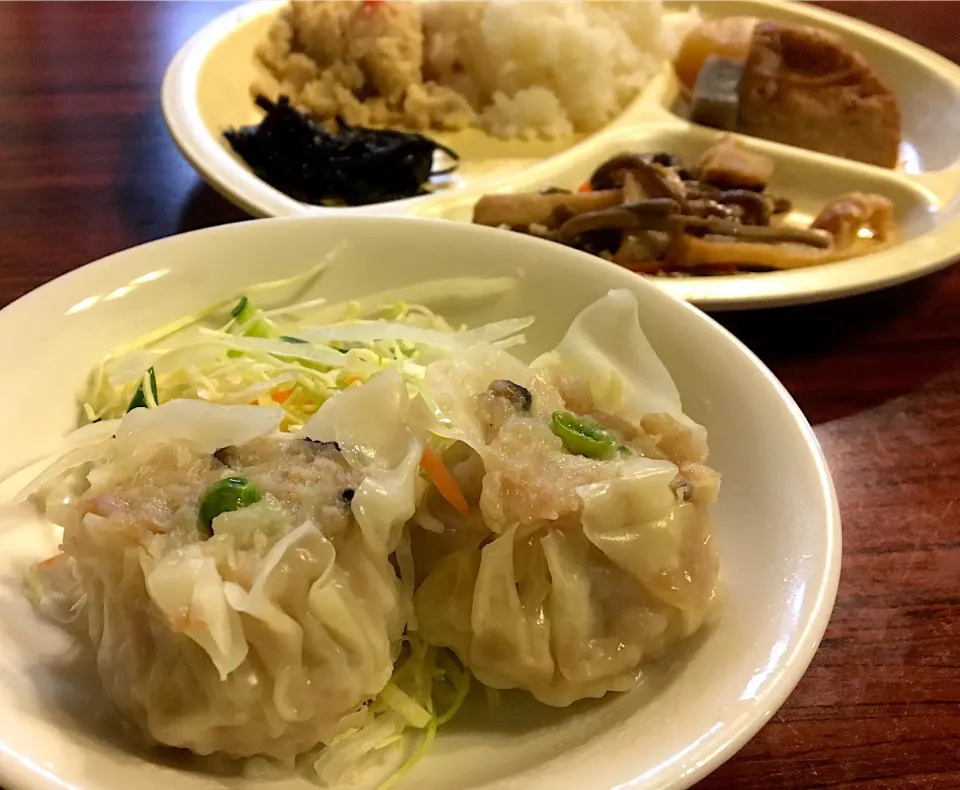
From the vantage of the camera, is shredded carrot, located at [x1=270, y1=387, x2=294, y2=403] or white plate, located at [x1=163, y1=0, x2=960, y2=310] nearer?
shredded carrot, located at [x1=270, y1=387, x2=294, y2=403]

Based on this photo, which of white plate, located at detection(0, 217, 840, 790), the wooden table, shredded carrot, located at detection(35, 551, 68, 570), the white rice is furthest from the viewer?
the white rice

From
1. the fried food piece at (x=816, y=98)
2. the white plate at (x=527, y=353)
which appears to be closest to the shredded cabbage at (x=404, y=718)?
the white plate at (x=527, y=353)

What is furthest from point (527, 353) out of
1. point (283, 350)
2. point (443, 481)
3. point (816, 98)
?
point (816, 98)

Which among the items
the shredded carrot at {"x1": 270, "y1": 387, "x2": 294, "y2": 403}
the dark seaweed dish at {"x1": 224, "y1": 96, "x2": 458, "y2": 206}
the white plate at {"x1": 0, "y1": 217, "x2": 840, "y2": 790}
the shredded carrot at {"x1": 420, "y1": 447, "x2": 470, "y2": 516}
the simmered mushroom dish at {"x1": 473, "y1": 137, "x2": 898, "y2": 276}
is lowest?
the dark seaweed dish at {"x1": 224, "y1": 96, "x2": 458, "y2": 206}

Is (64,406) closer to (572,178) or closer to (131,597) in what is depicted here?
(131,597)

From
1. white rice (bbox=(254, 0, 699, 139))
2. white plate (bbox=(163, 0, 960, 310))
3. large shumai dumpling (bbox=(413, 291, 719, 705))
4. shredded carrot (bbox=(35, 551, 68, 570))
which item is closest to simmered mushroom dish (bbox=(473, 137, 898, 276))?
white plate (bbox=(163, 0, 960, 310))

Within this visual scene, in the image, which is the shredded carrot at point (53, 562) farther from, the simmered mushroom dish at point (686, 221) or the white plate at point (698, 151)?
the simmered mushroom dish at point (686, 221)

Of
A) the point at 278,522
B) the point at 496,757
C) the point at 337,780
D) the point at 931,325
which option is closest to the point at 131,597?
the point at 278,522

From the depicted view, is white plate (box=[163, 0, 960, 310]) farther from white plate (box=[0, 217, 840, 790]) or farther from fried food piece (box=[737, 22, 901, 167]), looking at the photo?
white plate (box=[0, 217, 840, 790])
